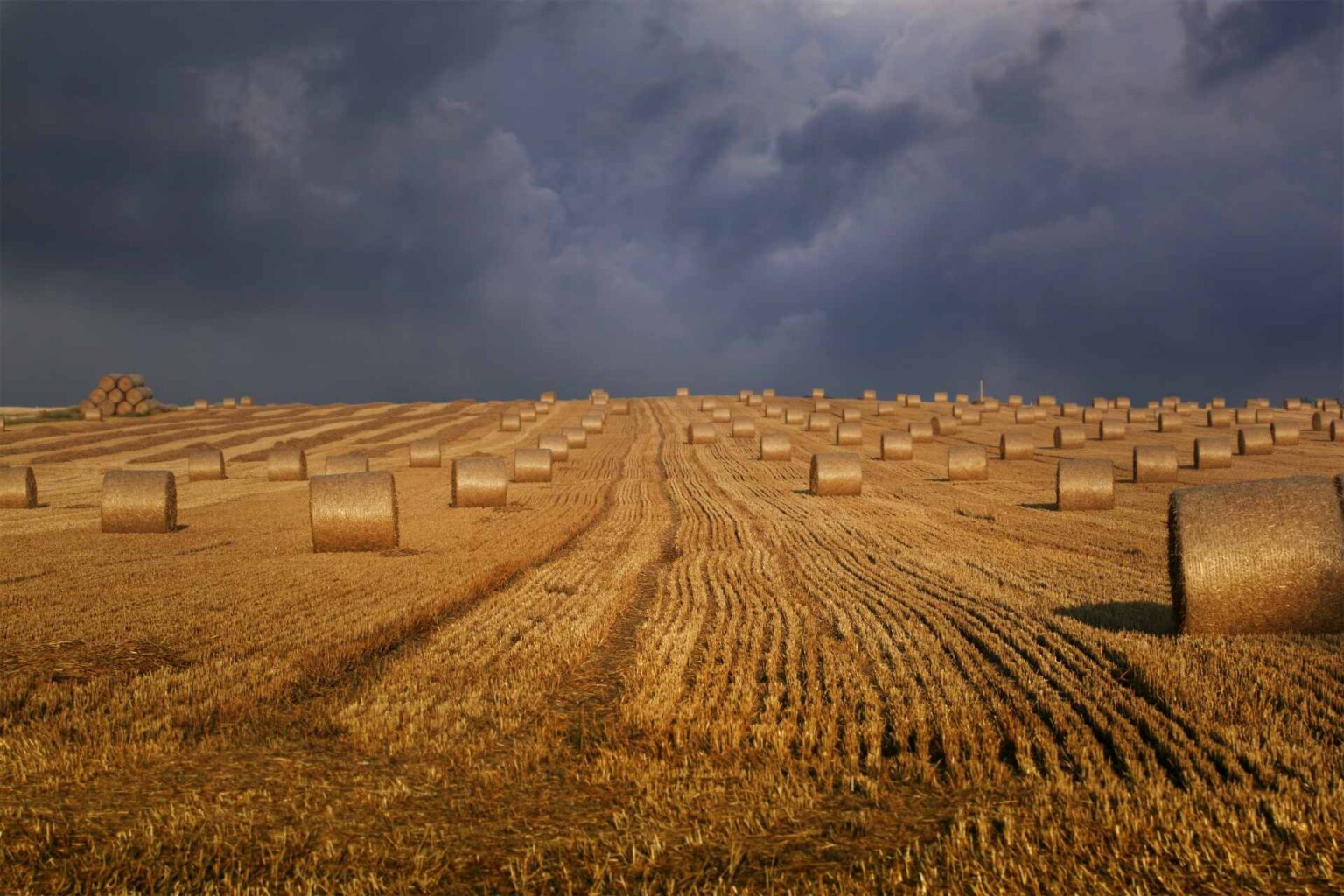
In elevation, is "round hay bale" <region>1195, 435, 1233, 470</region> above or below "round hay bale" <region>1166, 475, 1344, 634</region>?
above

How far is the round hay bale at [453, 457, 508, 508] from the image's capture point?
2161cm

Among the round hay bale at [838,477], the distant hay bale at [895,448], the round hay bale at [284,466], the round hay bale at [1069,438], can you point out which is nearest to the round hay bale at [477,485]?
the round hay bale at [838,477]

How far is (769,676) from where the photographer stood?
26.1ft

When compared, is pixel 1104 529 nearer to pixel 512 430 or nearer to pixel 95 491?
pixel 95 491

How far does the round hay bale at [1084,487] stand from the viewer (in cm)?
1959

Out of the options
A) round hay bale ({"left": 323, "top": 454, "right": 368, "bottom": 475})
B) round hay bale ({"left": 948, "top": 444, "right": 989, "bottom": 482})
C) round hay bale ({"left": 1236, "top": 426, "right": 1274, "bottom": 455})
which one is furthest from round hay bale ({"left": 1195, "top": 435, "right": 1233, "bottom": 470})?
round hay bale ({"left": 323, "top": 454, "right": 368, "bottom": 475})

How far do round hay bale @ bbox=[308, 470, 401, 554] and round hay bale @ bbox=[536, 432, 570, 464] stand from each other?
18444 millimetres

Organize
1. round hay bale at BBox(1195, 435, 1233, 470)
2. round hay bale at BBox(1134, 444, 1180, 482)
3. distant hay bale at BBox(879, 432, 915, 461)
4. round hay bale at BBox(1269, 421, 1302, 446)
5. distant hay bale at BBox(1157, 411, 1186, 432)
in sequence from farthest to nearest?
distant hay bale at BBox(1157, 411, 1186, 432) < round hay bale at BBox(1269, 421, 1302, 446) < distant hay bale at BBox(879, 432, 915, 461) < round hay bale at BBox(1195, 435, 1233, 470) < round hay bale at BBox(1134, 444, 1180, 482)

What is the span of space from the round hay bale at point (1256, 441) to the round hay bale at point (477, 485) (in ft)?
85.7

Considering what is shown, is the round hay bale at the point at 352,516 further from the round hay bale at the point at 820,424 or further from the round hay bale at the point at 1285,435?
the round hay bale at the point at 1285,435

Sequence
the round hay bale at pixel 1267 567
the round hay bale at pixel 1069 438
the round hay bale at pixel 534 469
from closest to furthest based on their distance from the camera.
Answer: the round hay bale at pixel 1267 567
the round hay bale at pixel 534 469
the round hay bale at pixel 1069 438

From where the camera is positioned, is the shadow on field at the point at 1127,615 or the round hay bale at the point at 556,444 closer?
the shadow on field at the point at 1127,615

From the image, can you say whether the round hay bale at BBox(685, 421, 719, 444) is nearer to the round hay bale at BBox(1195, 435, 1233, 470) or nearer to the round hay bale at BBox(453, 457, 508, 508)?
the round hay bale at BBox(1195, 435, 1233, 470)


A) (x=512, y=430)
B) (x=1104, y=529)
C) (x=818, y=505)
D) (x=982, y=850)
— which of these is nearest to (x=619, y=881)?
(x=982, y=850)
